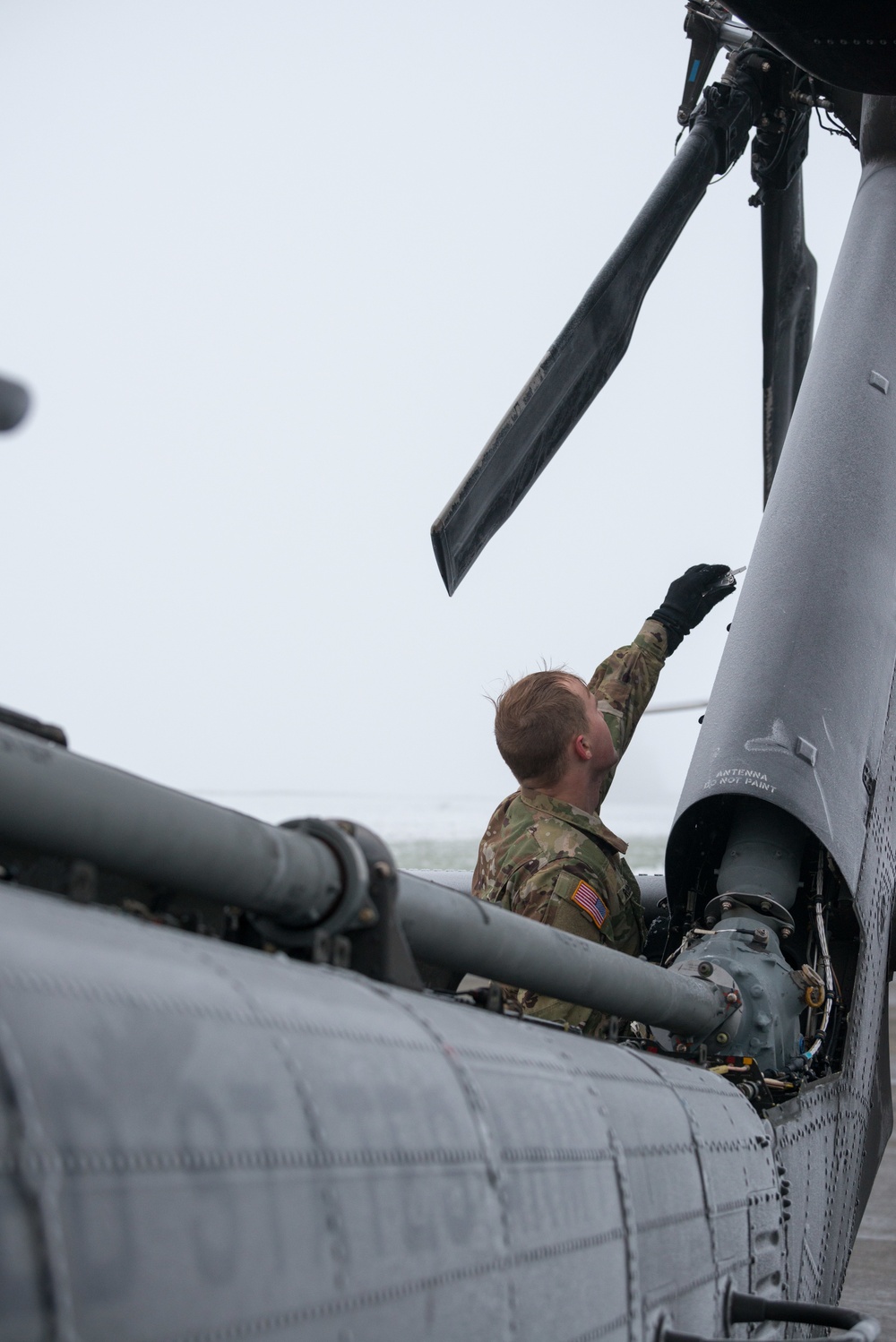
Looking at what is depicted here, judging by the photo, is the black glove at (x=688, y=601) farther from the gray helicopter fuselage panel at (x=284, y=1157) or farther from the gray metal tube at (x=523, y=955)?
the gray helicopter fuselage panel at (x=284, y=1157)

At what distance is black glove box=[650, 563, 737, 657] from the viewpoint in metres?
4.18

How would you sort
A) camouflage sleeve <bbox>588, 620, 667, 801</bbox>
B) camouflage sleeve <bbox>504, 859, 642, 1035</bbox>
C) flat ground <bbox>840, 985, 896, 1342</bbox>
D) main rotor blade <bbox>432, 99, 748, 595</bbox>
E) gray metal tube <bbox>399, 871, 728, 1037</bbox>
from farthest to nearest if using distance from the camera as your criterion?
flat ground <bbox>840, 985, 896, 1342</bbox>
camouflage sleeve <bbox>588, 620, 667, 801</bbox>
main rotor blade <bbox>432, 99, 748, 595</bbox>
camouflage sleeve <bbox>504, 859, 642, 1035</bbox>
gray metal tube <bbox>399, 871, 728, 1037</bbox>

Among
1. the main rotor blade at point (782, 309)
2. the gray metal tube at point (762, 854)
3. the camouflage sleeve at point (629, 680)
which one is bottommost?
the gray metal tube at point (762, 854)

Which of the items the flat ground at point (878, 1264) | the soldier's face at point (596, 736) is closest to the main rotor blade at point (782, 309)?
the soldier's face at point (596, 736)

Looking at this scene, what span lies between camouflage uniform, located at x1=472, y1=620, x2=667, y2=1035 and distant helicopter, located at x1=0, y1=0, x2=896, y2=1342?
0.70 ft

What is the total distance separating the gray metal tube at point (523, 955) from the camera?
198 centimetres

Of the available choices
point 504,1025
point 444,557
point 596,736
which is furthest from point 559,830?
point 504,1025

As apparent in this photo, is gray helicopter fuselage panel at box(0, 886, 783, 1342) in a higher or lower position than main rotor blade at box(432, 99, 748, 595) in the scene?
lower

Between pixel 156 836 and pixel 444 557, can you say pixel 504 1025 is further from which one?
pixel 444 557

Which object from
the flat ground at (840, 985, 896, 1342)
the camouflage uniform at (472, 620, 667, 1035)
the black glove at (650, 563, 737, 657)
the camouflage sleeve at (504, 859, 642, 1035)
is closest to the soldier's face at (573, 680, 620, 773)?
the camouflage uniform at (472, 620, 667, 1035)

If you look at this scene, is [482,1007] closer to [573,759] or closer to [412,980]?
[412,980]

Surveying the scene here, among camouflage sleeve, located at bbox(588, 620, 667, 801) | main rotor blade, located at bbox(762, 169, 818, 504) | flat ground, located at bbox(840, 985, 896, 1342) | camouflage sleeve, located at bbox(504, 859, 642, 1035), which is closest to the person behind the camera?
camouflage sleeve, located at bbox(504, 859, 642, 1035)

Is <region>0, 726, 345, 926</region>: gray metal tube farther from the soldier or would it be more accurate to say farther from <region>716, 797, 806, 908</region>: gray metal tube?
<region>716, 797, 806, 908</region>: gray metal tube

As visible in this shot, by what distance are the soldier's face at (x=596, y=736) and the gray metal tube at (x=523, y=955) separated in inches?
33.8
